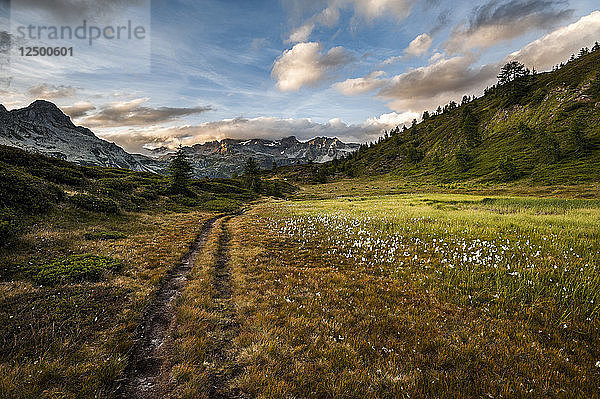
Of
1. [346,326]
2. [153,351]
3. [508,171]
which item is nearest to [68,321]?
[153,351]

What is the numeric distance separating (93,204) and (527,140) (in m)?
146

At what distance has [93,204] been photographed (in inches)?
918

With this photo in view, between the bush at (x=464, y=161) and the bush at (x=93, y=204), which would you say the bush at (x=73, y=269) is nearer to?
the bush at (x=93, y=204)

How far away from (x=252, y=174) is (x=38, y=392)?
89757 millimetres

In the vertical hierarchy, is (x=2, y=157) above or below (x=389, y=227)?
above

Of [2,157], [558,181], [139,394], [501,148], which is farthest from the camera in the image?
[501,148]

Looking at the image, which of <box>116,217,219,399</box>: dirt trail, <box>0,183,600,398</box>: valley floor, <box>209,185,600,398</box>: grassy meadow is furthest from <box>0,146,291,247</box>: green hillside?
<box>209,185,600,398</box>: grassy meadow

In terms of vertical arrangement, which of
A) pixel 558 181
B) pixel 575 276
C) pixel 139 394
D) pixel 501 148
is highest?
pixel 501 148

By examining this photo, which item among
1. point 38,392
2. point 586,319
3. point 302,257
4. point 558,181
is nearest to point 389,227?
point 302,257

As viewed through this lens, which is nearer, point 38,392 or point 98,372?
point 38,392

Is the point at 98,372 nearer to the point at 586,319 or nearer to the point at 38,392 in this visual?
the point at 38,392

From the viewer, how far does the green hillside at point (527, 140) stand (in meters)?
77.6

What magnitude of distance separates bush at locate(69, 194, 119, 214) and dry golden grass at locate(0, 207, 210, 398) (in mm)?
8687

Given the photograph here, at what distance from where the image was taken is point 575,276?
27.7 feet
